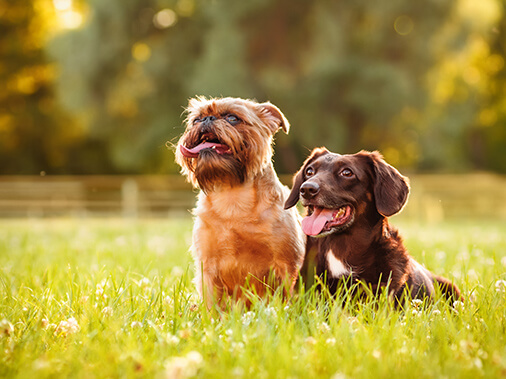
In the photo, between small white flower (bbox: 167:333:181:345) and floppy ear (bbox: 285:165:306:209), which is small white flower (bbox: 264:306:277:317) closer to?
small white flower (bbox: 167:333:181:345)

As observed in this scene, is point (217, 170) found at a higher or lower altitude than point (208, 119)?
lower

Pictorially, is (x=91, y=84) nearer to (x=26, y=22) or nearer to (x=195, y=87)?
(x=195, y=87)

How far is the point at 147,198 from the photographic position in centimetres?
2248

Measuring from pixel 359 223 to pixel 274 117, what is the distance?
1.45 metres

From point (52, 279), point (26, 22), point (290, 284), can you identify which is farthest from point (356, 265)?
point (26, 22)

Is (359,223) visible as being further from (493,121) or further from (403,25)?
(493,121)

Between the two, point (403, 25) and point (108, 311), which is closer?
point (108, 311)

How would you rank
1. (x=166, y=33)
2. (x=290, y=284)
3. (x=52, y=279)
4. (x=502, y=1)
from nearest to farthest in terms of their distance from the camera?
(x=290, y=284) < (x=52, y=279) < (x=166, y=33) < (x=502, y=1)

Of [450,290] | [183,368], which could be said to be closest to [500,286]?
[450,290]

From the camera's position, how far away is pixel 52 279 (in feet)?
15.6

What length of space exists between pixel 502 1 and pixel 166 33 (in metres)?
19.1

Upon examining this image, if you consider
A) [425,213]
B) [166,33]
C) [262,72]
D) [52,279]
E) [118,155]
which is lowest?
[425,213]

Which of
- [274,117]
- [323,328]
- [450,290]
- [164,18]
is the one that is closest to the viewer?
[323,328]

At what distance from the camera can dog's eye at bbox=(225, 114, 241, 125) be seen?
464 centimetres
